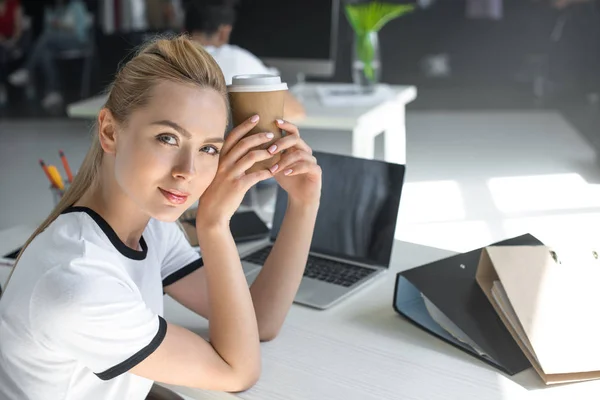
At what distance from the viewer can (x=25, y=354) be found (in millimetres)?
1090

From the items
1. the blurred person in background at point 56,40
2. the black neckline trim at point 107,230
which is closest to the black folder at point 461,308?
the black neckline trim at point 107,230

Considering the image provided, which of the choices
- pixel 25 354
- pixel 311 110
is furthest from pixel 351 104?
pixel 25 354

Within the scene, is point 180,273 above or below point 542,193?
above

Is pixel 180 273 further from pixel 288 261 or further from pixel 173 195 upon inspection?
pixel 173 195

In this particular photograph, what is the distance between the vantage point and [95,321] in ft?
3.38

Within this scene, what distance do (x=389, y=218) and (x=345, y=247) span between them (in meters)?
0.11

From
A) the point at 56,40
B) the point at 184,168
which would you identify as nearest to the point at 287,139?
the point at 184,168

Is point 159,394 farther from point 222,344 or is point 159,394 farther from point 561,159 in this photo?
point 561,159

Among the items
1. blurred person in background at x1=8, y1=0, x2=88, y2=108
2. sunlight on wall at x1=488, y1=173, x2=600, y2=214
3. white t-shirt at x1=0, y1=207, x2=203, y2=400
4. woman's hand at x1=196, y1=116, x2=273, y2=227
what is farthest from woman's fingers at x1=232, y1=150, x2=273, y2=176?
blurred person in background at x1=8, y1=0, x2=88, y2=108

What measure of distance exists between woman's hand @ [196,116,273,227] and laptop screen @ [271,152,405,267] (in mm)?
417

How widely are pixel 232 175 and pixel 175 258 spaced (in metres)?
0.30

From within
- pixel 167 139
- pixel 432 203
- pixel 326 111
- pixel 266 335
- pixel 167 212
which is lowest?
pixel 432 203

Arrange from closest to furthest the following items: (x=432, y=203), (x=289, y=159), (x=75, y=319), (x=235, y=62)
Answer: (x=75, y=319) → (x=289, y=159) → (x=235, y=62) → (x=432, y=203)

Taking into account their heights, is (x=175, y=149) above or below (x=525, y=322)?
above
